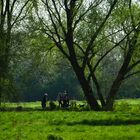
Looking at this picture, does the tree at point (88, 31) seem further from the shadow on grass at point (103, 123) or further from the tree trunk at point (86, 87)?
the shadow on grass at point (103, 123)

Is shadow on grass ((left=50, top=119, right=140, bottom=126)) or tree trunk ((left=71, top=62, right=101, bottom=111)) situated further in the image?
tree trunk ((left=71, top=62, right=101, bottom=111))

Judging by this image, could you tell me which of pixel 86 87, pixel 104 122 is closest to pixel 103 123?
pixel 104 122

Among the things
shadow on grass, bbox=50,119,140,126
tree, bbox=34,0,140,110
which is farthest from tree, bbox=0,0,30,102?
shadow on grass, bbox=50,119,140,126

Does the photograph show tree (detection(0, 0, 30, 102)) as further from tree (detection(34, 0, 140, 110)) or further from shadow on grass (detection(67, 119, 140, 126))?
shadow on grass (detection(67, 119, 140, 126))

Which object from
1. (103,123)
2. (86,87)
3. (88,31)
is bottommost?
(103,123)

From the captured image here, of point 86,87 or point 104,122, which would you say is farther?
point 86,87

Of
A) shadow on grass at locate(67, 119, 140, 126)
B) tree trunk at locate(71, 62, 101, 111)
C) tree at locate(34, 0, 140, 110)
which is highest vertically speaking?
tree at locate(34, 0, 140, 110)

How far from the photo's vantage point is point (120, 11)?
40.7m

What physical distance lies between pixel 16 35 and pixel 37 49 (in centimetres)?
335

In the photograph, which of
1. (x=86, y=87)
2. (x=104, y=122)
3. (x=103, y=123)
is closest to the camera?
(x=103, y=123)

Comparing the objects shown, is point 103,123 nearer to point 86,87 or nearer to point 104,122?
point 104,122

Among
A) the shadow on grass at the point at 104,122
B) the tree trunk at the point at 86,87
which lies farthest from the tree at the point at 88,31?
the shadow on grass at the point at 104,122

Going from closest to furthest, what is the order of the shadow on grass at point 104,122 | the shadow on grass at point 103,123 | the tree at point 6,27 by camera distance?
the shadow on grass at point 103,123 → the shadow on grass at point 104,122 → the tree at point 6,27

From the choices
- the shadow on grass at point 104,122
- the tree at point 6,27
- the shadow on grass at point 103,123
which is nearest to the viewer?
the shadow on grass at point 103,123
